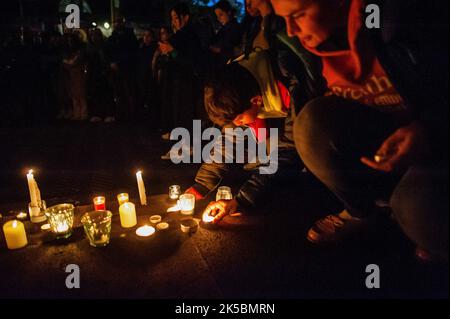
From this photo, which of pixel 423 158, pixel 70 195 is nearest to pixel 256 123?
pixel 423 158

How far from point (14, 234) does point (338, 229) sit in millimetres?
A: 2136

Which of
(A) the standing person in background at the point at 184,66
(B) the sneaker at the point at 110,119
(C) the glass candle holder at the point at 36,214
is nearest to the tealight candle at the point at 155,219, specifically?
(C) the glass candle holder at the point at 36,214

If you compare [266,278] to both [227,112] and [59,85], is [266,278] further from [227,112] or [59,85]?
[59,85]

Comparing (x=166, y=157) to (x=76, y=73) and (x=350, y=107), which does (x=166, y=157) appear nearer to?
(x=350, y=107)

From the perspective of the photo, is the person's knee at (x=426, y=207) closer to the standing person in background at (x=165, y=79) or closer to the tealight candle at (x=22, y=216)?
the tealight candle at (x=22, y=216)

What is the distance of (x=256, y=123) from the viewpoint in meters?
2.84

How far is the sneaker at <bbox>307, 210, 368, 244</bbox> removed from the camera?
2414mm

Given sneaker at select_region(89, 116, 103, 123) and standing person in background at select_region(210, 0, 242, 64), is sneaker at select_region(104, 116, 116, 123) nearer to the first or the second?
sneaker at select_region(89, 116, 103, 123)

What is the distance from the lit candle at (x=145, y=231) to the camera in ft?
8.82

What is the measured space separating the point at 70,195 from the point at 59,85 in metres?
5.05

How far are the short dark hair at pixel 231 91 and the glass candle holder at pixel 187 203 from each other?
2.24 feet

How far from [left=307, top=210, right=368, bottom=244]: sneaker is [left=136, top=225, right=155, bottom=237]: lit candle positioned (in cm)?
110

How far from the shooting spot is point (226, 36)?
201 inches

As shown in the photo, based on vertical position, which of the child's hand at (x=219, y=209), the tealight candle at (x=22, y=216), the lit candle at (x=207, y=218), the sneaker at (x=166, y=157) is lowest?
the sneaker at (x=166, y=157)
